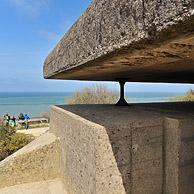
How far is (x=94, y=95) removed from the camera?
2748cm

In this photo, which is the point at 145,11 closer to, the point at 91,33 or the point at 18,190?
the point at 91,33

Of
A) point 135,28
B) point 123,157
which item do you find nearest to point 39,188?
A: point 123,157

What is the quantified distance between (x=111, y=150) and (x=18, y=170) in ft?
10.9

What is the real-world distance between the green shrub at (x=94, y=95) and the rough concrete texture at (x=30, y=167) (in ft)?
69.4

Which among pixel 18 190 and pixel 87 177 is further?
pixel 18 190

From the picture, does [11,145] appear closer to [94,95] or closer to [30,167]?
[30,167]

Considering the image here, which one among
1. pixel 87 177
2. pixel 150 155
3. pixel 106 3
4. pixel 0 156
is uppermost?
pixel 106 3

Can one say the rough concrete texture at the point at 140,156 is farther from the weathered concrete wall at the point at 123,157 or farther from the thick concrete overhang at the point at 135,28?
the thick concrete overhang at the point at 135,28

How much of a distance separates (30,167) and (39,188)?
1.80ft

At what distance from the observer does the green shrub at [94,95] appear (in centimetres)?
2668

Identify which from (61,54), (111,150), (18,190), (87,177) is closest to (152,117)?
(111,150)

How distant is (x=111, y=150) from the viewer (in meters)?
2.58

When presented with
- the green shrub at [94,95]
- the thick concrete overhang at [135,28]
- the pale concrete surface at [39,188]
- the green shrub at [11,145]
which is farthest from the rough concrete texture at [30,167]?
the green shrub at [94,95]

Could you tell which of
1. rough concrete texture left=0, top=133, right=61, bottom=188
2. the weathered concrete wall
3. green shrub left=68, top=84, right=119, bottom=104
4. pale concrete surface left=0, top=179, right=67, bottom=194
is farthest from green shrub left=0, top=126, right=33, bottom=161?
green shrub left=68, top=84, right=119, bottom=104
